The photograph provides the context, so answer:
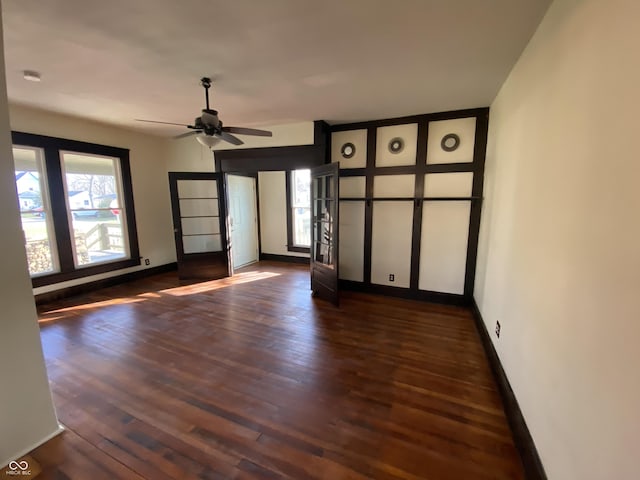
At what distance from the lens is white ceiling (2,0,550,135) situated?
171 cm

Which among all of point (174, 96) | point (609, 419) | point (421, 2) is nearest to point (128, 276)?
point (174, 96)

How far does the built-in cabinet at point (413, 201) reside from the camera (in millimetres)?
3654

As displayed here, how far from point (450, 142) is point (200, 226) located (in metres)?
4.60

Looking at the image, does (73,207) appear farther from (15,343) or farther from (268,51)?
(268,51)

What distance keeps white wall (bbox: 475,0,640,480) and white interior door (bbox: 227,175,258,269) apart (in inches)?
192

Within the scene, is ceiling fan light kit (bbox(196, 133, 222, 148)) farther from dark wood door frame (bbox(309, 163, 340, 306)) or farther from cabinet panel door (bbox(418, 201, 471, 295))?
cabinet panel door (bbox(418, 201, 471, 295))

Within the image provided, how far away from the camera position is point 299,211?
622 cm

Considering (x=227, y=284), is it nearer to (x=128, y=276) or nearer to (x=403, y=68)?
(x=128, y=276)

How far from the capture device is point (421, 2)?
1635mm

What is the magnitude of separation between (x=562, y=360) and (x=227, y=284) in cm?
457

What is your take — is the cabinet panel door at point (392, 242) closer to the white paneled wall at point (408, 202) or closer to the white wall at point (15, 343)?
the white paneled wall at point (408, 202)
